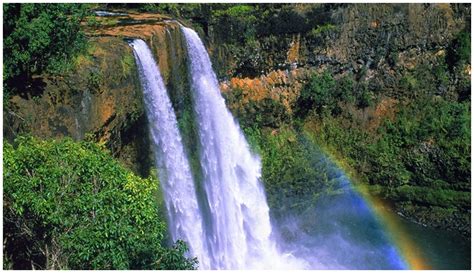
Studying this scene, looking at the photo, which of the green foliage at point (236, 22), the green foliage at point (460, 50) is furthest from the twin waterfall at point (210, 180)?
the green foliage at point (460, 50)

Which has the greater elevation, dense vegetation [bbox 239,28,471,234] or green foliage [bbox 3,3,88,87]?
green foliage [bbox 3,3,88,87]

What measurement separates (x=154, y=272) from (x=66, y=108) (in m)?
4.52

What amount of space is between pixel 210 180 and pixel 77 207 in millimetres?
8520

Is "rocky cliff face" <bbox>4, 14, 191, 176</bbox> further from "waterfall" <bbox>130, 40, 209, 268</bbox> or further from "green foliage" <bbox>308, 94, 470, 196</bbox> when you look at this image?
"green foliage" <bbox>308, 94, 470, 196</bbox>

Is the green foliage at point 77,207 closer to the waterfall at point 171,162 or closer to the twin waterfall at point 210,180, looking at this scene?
the waterfall at point 171,162

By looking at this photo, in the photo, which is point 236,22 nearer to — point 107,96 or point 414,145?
point 414,145

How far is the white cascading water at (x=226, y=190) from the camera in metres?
19.3

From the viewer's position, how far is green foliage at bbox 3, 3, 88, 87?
13766 mm

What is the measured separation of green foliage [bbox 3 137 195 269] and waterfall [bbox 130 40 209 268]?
17.0ft

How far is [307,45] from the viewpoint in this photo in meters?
24.4

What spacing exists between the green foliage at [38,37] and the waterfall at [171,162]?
7.36ft

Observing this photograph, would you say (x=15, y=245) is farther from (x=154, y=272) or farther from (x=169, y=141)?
(x=169, y=141)

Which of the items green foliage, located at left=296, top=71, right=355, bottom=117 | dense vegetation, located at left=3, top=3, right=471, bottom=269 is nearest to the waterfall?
dense vegetation, located at left=3, top=3, right=471, bottom=269

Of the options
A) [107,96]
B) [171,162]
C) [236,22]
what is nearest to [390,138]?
[236,22]
